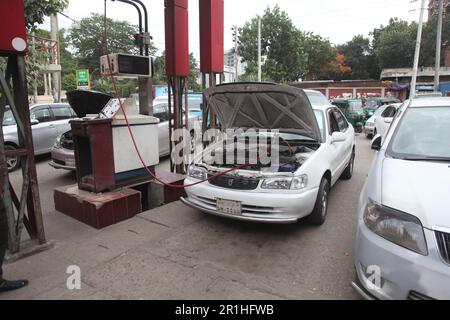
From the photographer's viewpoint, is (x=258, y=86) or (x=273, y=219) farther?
(x=258, y=86)

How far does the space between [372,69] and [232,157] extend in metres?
51.7

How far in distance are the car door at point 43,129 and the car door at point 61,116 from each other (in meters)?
0.11

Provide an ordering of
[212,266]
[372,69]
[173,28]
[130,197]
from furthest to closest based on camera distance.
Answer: [372,69], [173,28], [130,197], [212,266]

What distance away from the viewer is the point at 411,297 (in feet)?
6.88

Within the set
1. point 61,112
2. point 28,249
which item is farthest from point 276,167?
point 61,112

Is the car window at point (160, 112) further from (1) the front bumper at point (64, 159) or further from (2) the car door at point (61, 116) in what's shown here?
(1) the front bumper at point (64, 159)

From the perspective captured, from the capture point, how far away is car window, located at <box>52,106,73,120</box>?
8844 millimetres

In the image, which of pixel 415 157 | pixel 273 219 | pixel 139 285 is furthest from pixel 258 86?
pixel 139 285

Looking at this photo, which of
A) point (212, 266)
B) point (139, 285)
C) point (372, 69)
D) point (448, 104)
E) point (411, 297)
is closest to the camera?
point (411, 297)

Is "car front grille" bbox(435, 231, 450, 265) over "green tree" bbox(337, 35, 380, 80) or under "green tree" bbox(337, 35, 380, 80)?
under

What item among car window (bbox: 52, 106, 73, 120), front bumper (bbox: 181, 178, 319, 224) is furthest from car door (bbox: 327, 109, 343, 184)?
car window (bbox: 52, 106, 73, 120)

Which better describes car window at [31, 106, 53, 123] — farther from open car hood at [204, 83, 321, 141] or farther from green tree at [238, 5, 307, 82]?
green tree at [238, 5, 307, 82]

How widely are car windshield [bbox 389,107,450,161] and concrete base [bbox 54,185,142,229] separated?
3392 millimetres

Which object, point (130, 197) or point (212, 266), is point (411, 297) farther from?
point (130, 197)
